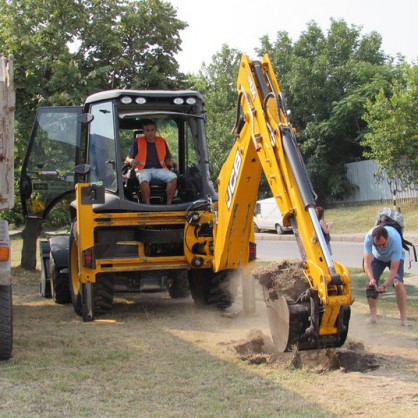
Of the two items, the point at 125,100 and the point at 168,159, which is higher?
the point at 125,100

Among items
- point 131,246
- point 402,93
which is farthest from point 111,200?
point 402,93

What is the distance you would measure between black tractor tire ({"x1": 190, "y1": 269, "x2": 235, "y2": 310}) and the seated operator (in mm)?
1178

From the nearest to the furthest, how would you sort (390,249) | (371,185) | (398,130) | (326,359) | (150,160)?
(326,359) < (390,249) < (150,160) < (398,130) < (371,185)

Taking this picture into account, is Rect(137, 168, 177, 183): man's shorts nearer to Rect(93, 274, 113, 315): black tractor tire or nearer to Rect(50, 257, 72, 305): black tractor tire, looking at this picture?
Rect(93, 274, 113, 315): black tractor tire

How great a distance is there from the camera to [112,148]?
948 centimetres

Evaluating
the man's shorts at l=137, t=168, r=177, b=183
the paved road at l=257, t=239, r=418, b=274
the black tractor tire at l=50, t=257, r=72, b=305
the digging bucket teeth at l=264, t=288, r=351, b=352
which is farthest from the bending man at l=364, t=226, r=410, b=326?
the paved road at l=257, t=239, r=418, b=274

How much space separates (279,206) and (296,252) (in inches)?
581

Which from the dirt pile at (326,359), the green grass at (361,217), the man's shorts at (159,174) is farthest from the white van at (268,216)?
the dirt pile at (326,359)

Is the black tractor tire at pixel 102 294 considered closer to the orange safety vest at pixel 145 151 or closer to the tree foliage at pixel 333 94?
the orange safety vest at pixel 145 151

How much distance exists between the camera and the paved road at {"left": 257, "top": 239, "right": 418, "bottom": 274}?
1633 centimetres

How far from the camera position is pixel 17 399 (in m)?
5.41

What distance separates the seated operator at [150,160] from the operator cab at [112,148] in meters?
0.16

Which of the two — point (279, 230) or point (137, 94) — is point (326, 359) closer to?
point (137, 94)

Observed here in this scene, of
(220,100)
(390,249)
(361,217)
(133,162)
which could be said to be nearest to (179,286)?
(133,162)
